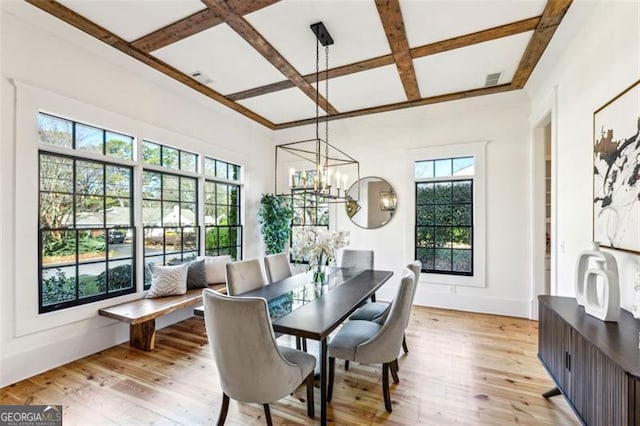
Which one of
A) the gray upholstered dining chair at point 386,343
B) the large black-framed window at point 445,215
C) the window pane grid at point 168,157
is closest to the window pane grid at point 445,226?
the large black-framed window at point 445,215

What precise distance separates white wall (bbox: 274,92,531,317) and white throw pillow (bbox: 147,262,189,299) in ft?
9.05

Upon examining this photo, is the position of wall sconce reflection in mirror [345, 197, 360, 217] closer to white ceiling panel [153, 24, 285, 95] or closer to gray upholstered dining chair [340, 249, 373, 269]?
gray upholstered dining chair [340, 249, 373, 269]

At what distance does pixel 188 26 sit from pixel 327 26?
A: 4.11 ft

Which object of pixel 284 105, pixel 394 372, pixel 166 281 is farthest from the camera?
pixel 284 105

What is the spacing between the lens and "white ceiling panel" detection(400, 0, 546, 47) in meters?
2.33

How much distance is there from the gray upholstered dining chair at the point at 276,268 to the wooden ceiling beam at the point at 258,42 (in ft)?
5.90

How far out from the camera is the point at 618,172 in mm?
1850

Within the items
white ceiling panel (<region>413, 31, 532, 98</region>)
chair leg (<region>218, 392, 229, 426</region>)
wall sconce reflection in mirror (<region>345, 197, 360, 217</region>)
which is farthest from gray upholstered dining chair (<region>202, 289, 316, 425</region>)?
wall sconce reflection in mirror (<region>345, 197, 360, 217</region>)

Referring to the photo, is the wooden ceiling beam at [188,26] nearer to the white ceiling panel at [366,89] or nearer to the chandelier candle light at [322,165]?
the chandelier candle light at [322,165]

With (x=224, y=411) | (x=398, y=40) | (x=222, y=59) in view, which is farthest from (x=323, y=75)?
(x=224, y=411)

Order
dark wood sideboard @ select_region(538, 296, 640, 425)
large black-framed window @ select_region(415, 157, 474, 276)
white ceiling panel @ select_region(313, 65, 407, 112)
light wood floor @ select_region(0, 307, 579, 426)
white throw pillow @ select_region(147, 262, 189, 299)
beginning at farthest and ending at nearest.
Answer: large black-framed window @ select_region(415, 157, 474, 276), white ceiling panel @ select_region(313, 65, 407, 112), white throw pillow @ select_region(147, 262, 189, 299), light wood floor @ select_region(0, 307, 579, 426), dark wood sideboard @ select_region(538, 296, 640, 425)

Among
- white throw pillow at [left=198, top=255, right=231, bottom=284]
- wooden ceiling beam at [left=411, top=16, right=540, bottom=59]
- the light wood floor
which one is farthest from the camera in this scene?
white throw pillow at [left=198, top=255, right=231, bottom=284]

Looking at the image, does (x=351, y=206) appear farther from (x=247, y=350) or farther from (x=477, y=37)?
(x=247, y=350)

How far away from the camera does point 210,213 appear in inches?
178
